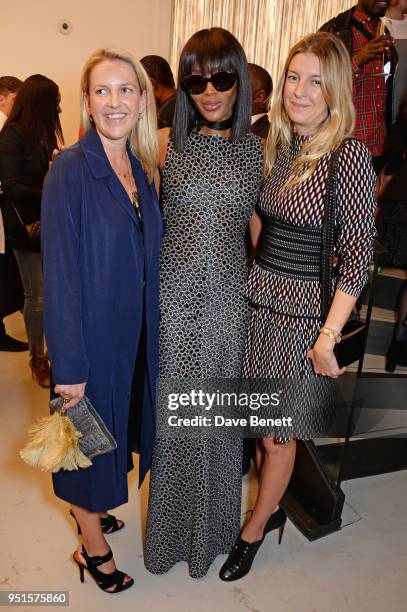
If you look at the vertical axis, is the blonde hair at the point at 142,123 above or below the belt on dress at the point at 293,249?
above

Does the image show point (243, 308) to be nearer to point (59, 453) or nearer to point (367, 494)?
point (59, 453)

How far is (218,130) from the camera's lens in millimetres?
1869

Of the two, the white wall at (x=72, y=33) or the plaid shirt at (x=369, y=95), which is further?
the white wall at (x=72, y=33)

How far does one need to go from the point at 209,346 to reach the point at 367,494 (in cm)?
135

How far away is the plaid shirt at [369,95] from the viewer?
285cm

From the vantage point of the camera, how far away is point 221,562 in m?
2.24

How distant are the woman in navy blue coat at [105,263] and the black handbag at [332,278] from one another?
0.51 metres

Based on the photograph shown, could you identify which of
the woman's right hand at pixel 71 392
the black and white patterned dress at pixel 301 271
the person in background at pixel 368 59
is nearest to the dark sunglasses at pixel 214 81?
the black and white patterned dress at pixel 301 271

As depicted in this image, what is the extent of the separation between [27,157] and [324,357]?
2.18 metres

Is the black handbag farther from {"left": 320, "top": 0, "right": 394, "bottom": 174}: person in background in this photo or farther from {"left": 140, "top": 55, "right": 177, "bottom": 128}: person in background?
{"left": 140, "top": 55, "right": 177, "bottom": 128}: person in background

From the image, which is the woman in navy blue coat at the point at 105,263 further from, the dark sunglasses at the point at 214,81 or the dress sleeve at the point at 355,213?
the dress sleeve at the point at 355,213

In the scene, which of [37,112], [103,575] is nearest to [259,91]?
[37,112]

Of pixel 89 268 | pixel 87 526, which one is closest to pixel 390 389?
pixel 87 526

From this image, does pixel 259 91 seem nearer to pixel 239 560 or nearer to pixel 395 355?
pixel 395 355
